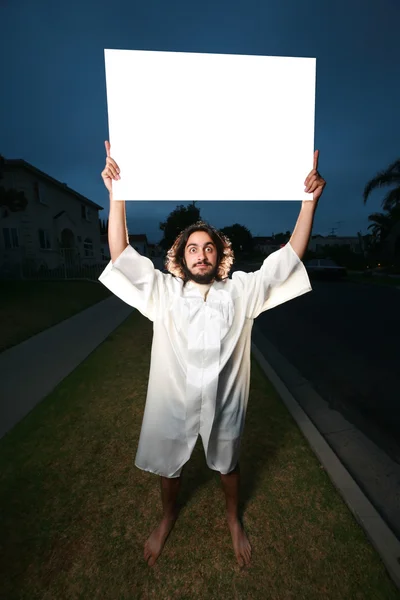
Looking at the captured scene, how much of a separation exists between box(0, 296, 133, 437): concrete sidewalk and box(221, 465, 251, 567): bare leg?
230 centimetres

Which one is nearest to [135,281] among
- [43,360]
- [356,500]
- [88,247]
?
[356,500]

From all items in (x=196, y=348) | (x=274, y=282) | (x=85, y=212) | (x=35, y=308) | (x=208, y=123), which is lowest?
(x=35, y=308)

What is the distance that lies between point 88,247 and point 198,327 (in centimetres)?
2478

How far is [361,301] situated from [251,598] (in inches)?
412

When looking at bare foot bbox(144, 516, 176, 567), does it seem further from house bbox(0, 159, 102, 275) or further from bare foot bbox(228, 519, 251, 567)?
house bbox(0, 159, 102, 275)

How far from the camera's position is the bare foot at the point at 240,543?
5.78 feet

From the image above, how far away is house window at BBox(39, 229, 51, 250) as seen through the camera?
17583 mm

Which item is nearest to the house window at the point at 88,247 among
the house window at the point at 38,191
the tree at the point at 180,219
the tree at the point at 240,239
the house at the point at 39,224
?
the house at the point at 39,224

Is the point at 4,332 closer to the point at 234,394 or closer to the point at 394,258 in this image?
the point at 234,394

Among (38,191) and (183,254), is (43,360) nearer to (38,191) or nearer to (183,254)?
(183,254)

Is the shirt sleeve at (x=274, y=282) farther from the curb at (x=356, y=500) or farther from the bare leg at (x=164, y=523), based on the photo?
the curb at (x=356, y=500)

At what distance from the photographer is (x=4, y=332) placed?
239 inches

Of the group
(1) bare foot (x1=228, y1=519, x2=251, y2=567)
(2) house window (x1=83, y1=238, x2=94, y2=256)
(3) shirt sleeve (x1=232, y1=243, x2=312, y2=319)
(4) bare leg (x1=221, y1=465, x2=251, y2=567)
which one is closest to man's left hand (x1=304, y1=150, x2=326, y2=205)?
(3) shirt sleeve (x1=232, y1=243, x2=312, y2=319)

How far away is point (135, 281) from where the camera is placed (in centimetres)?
154
